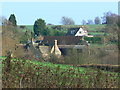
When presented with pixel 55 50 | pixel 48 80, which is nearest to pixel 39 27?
pixel 55 50

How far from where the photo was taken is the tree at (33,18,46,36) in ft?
141

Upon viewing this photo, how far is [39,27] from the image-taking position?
44.2 metres

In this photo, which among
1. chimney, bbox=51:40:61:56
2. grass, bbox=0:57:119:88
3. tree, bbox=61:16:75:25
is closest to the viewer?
grass, bbox=0:57:119:88

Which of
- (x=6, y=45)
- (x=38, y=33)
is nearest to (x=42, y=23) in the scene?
(x=38, y=33)

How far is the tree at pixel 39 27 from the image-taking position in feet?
141

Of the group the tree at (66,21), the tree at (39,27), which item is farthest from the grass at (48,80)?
the tree at (66,21)

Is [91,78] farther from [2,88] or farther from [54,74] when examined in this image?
[2,88]

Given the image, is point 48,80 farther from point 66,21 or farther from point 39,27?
point 66,21

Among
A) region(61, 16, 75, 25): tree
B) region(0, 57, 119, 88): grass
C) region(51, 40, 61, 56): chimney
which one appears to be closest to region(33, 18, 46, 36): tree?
region(61, 16, 75, 25): tree

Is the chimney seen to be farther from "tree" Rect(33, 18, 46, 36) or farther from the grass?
the grass

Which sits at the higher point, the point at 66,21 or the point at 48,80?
the point at 66,21

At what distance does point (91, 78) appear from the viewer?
9.13 meters

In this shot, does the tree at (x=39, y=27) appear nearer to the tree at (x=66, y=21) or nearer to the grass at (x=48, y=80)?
the tree at (x=66, y=21)

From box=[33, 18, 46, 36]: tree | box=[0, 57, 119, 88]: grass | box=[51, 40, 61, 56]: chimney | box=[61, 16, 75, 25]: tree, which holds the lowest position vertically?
box=[51, 40, 61, 56]: chimney
